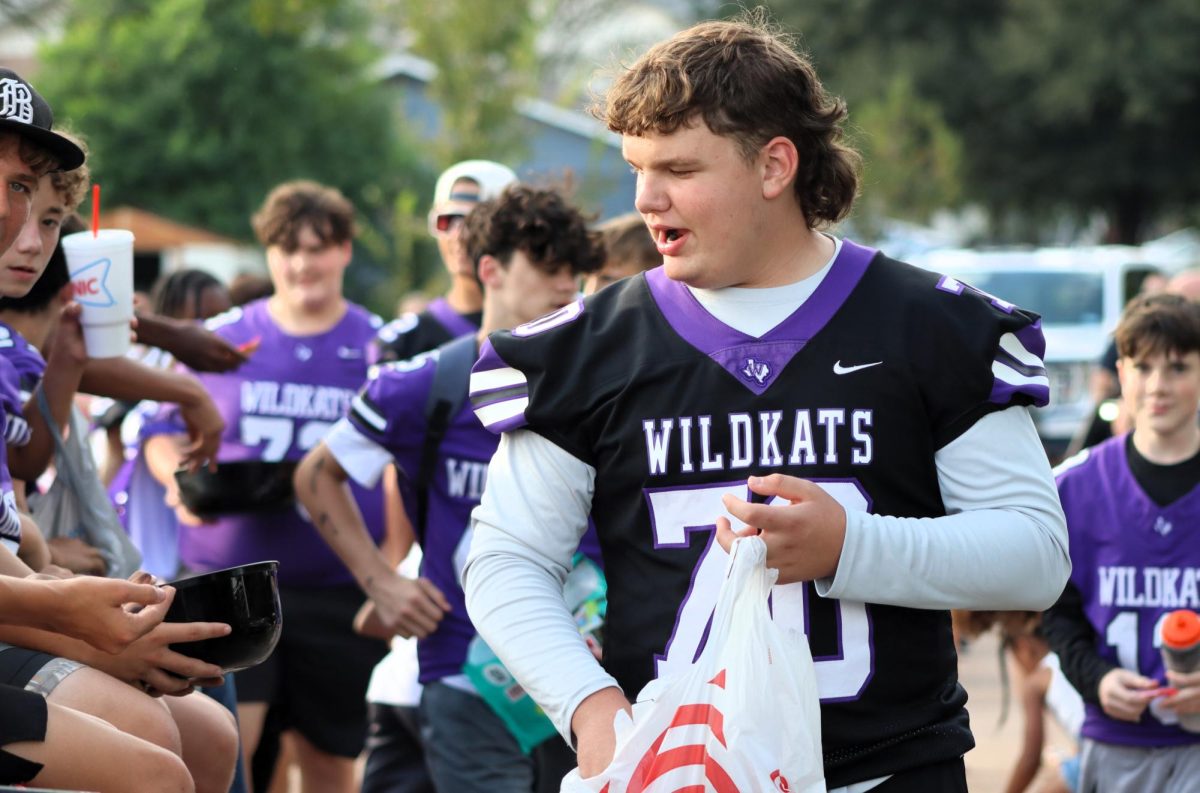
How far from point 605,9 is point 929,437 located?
40.6 meters

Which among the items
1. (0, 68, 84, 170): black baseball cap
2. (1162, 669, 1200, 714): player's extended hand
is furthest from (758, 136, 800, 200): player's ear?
(1162, 669, 1200, 714): player's extended hand

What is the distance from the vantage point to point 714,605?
2.90 meters

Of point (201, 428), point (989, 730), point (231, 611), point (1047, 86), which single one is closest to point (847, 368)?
point (231, 611)

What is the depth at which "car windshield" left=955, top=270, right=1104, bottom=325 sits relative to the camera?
20.0m

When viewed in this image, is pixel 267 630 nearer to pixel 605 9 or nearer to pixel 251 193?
pixel 251 193

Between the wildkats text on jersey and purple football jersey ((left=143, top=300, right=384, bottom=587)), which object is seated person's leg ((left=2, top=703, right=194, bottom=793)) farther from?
purple football jersey ((left=143, top=300, right=384, bottom=587))

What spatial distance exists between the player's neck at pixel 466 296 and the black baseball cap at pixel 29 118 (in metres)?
3.02

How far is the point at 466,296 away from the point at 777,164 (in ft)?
11.8

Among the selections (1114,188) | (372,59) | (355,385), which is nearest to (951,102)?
(1114,188)

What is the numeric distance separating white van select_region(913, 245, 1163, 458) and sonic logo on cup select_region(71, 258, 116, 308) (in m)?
15.8

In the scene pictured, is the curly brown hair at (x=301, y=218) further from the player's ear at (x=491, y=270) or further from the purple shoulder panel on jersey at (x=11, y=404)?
the purple shoulder panel on jersey at (x=11, y=404)

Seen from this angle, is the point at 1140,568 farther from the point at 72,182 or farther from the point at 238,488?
the point at 72,182

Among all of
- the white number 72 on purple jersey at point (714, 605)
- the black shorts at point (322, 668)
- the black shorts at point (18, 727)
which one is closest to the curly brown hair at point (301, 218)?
the black shorts at point (322, 668)

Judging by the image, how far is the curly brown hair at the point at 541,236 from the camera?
512 centimetres
